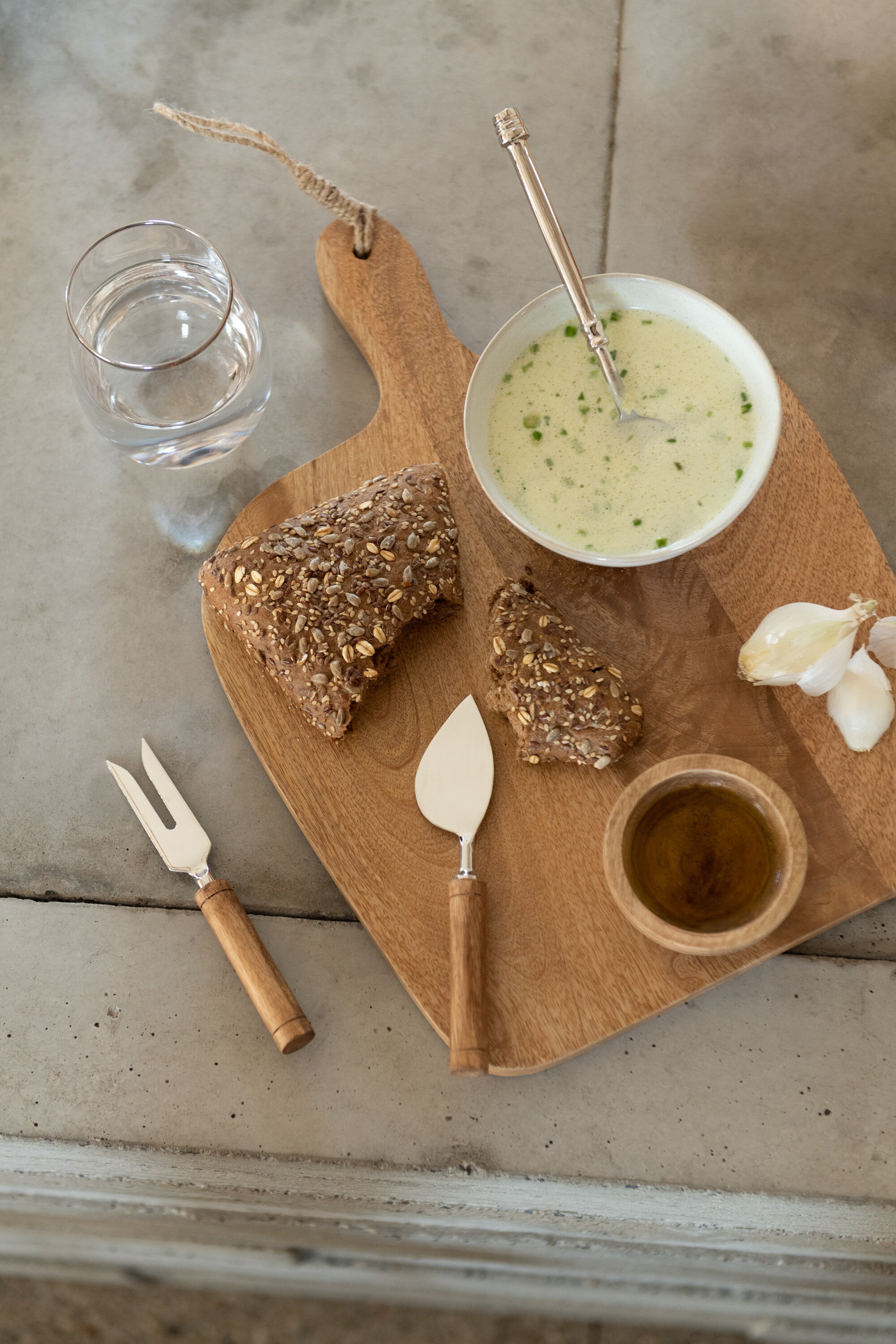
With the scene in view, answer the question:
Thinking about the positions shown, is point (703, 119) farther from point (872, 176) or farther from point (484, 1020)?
point (484, 1020)

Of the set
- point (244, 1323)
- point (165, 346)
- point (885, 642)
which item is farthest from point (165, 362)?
point (244, 1323)

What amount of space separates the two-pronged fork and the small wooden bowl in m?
0.56

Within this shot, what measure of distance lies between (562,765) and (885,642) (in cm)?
55

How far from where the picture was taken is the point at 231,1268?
993 millimetres

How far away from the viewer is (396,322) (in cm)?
188

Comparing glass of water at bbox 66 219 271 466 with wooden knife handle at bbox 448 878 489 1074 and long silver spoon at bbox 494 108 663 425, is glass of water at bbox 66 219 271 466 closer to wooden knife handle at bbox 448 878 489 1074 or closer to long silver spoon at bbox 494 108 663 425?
long silver spoon at bbox 494 108 663 425

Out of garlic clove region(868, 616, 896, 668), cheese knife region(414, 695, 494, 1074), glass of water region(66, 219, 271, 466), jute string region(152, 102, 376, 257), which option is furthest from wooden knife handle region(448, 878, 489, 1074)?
jute string region(152, 102, 376, 257)

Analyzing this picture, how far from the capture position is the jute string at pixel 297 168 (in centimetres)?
179

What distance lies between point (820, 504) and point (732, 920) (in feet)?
2.35

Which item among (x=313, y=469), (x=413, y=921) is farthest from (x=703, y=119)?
(x=413, y=921)

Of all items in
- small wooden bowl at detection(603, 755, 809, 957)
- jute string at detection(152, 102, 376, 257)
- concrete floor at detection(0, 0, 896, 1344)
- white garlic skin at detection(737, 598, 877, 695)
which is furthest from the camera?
jute string at detection(152, 102, 376, 257)

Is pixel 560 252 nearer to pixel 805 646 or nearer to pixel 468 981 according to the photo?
pixel 805 646

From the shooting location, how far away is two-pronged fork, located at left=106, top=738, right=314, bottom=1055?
161cm

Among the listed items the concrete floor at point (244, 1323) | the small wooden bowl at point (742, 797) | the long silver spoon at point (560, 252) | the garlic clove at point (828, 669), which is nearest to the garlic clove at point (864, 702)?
the garlic clove at point (828, 669)
